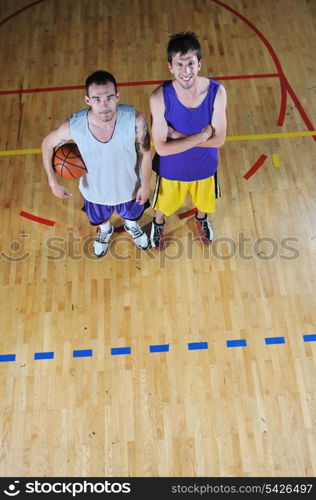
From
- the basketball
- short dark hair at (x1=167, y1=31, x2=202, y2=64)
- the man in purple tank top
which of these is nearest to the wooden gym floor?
the man in purple tank top

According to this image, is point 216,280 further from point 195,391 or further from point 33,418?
point 33,418

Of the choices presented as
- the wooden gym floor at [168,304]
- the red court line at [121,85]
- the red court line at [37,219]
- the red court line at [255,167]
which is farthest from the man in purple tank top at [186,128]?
the red court line at [121,85]

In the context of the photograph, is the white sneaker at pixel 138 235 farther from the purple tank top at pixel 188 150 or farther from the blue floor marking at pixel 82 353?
the blue floor marking at pixel 82 353

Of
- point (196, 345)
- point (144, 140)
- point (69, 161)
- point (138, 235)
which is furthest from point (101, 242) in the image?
point (144, 140)

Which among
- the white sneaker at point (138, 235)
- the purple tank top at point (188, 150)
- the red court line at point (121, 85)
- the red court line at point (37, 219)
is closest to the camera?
the purple tank top at point (188, 150)

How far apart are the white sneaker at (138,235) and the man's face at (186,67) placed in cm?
149

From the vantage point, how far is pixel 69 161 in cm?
Result: 374

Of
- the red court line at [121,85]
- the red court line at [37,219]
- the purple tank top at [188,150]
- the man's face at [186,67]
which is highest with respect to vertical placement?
the red court line at [121,85]

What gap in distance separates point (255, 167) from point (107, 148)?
197 cm

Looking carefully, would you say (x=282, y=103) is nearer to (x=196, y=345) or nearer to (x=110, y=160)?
(x=110, y=160)

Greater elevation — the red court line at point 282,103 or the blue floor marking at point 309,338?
the red court line at point 282,103

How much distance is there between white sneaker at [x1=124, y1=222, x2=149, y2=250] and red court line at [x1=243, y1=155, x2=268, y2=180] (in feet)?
3.73

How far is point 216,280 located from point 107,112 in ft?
5.82

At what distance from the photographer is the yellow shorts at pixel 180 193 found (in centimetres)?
407
